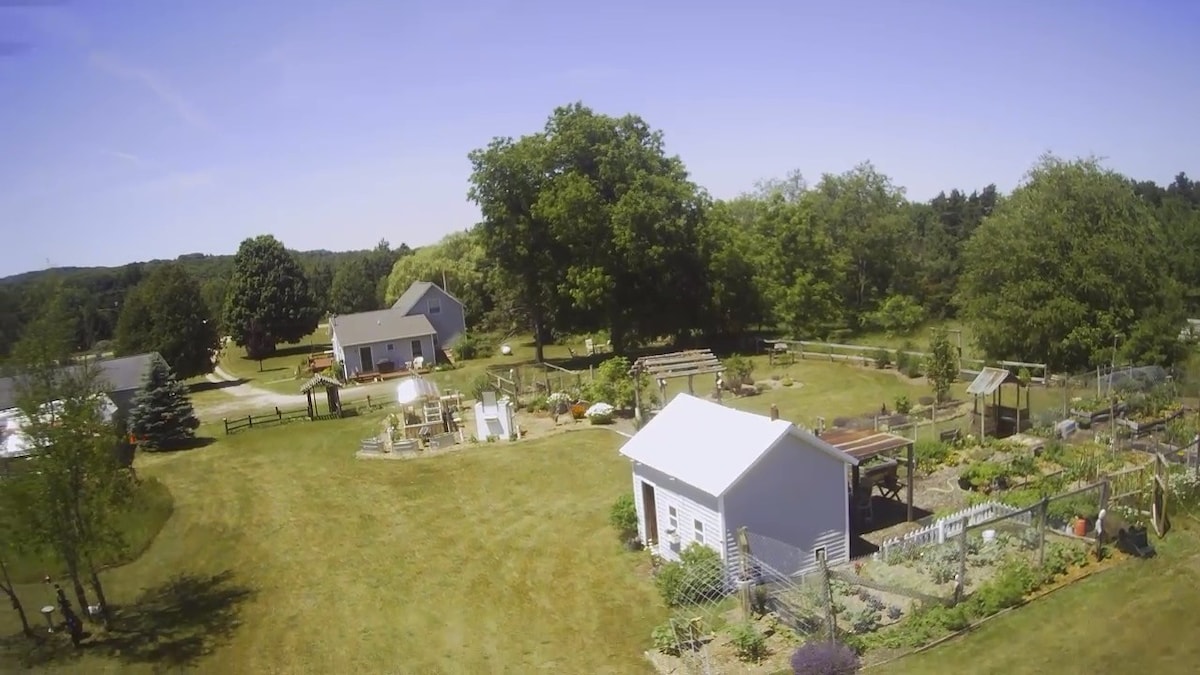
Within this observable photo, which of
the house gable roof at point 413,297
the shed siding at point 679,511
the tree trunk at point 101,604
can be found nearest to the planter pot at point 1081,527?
the shed siding at point 679,511

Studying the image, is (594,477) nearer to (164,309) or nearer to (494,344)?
(494,344)

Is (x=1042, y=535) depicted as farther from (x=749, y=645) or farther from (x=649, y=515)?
(x=649, y=515)

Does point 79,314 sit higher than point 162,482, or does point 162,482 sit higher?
point 79,314

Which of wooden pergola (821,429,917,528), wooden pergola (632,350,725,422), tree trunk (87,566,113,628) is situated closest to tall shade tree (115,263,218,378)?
wooden pergola (632,350,725,422)

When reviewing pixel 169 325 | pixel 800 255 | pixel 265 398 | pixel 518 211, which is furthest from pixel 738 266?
pixel 169 325

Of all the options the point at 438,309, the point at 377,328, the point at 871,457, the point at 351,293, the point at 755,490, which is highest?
the point at 351,293

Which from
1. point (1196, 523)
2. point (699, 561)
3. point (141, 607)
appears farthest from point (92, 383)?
point (1196, 523)

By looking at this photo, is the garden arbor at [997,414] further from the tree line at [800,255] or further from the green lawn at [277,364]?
the green lawn at [277,364]
